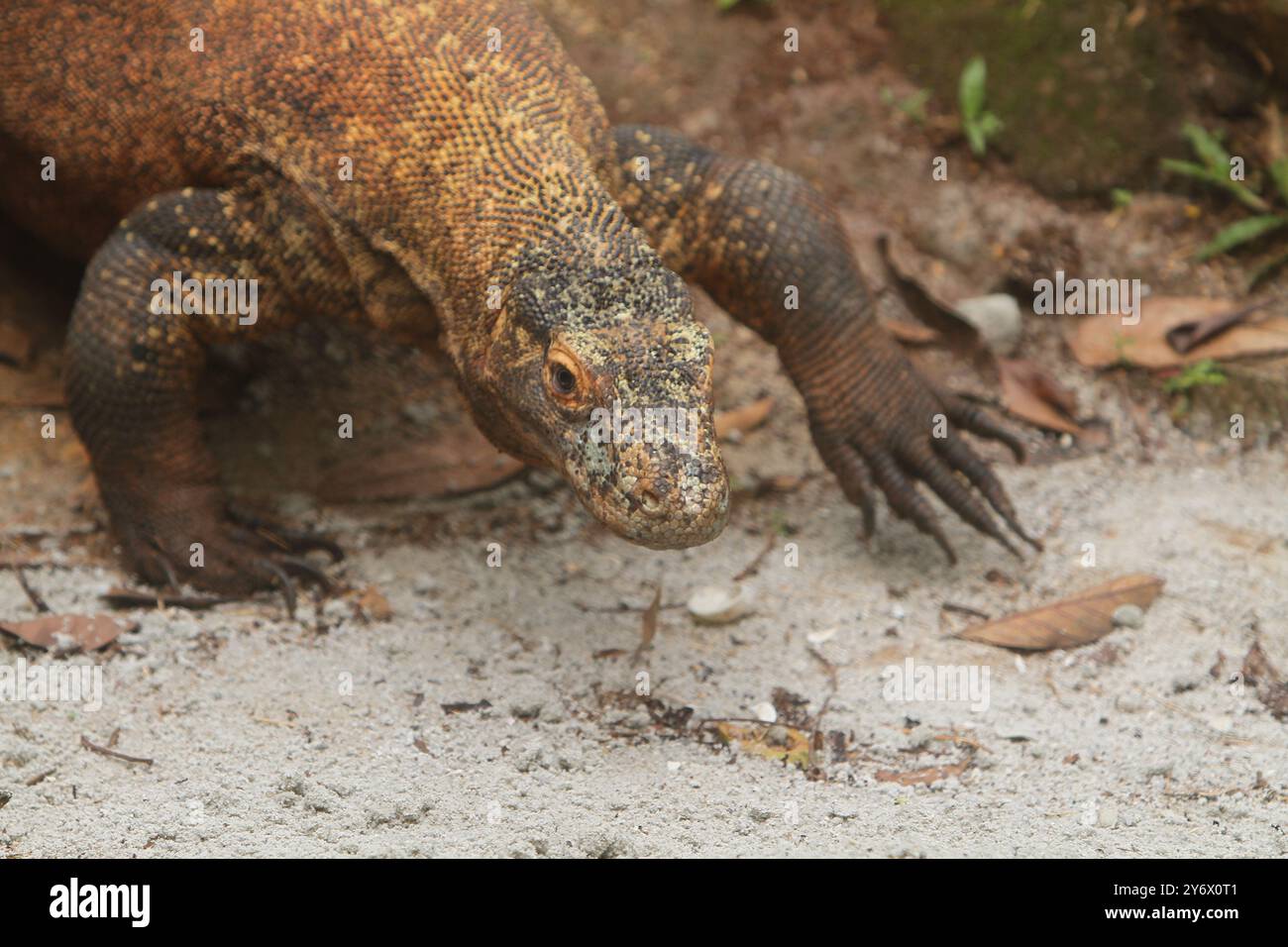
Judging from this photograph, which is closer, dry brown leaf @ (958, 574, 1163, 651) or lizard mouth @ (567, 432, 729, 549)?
lizard mouth @ (567, 432, 729, 549)

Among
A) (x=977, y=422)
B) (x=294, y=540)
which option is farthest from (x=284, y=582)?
(x=977, y=422)

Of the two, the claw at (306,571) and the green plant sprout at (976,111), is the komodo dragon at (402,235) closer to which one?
the claw at (306,571)

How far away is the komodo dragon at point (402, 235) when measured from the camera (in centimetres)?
411

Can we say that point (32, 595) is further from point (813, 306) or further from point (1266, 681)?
point (1266, 681)

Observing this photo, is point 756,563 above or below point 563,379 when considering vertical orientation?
below

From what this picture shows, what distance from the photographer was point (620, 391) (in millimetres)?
3734

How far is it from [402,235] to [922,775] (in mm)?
2284

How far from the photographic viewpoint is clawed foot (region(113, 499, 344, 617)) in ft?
15.9

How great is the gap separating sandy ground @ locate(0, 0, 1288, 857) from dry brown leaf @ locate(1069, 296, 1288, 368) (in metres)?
0.12

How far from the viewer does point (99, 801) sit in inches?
140

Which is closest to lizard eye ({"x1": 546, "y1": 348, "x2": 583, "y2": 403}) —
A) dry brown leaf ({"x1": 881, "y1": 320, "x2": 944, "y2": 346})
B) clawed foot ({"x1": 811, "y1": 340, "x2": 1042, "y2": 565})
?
clawed foot ({"x1": 811, "y1": 340, "x2": 1042, "y2": 565})

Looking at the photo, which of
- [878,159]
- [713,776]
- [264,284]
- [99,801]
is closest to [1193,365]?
[878,159]

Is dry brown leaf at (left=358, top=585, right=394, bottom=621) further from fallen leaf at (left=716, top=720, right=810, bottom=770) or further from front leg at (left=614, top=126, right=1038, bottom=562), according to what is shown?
front leg at (left=614, top=126, right=1038, bottom=562)

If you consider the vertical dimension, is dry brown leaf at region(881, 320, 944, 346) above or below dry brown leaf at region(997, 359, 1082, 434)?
above
